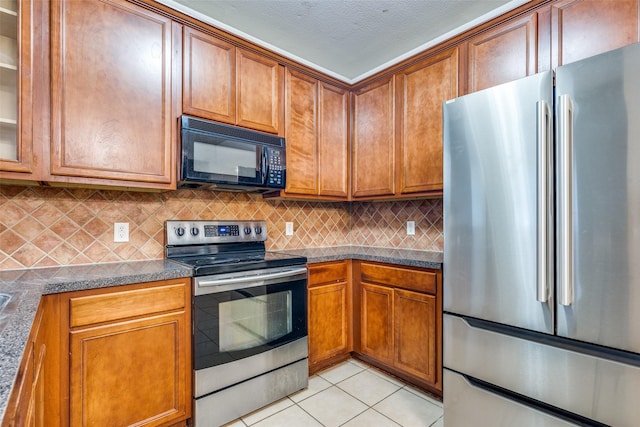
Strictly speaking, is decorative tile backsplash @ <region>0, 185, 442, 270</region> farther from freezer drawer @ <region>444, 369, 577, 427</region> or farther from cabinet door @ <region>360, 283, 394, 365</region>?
freezer drawer @ <region>444, 369, 577, 427</region>

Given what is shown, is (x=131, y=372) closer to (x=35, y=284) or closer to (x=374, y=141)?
(x=35, y=284)

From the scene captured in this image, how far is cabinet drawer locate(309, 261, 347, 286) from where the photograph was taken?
231cm

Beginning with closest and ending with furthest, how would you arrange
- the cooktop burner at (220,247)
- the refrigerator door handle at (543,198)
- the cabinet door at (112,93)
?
the refrigerator door handle at (543,198) → the cabinet door at (112,93) → the cooktop burner at (220,247)

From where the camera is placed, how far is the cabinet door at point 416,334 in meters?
2.03

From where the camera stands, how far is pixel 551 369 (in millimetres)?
1304

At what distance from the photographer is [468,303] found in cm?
156

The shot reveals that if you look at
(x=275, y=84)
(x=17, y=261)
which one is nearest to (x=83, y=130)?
(x=17, y=261)

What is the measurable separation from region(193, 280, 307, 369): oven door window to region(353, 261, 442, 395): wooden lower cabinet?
53cm

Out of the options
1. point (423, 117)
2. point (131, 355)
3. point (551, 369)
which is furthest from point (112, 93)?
point (551, 369)

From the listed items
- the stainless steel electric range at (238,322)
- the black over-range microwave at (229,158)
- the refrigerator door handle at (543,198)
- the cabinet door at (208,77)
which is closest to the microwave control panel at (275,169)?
the black over-range microwave at (229,158)

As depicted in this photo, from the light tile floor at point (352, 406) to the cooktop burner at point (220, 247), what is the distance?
878 millimetres

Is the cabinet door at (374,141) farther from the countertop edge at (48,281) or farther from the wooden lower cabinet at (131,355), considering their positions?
the wooden lower cabinet at (131,355)

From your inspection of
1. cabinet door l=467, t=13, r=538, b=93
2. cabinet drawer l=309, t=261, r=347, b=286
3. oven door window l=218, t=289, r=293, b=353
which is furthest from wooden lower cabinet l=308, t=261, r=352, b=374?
cabinet door l=467, t=13, r=538, b=93

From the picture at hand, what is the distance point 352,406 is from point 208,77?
2.26 m
